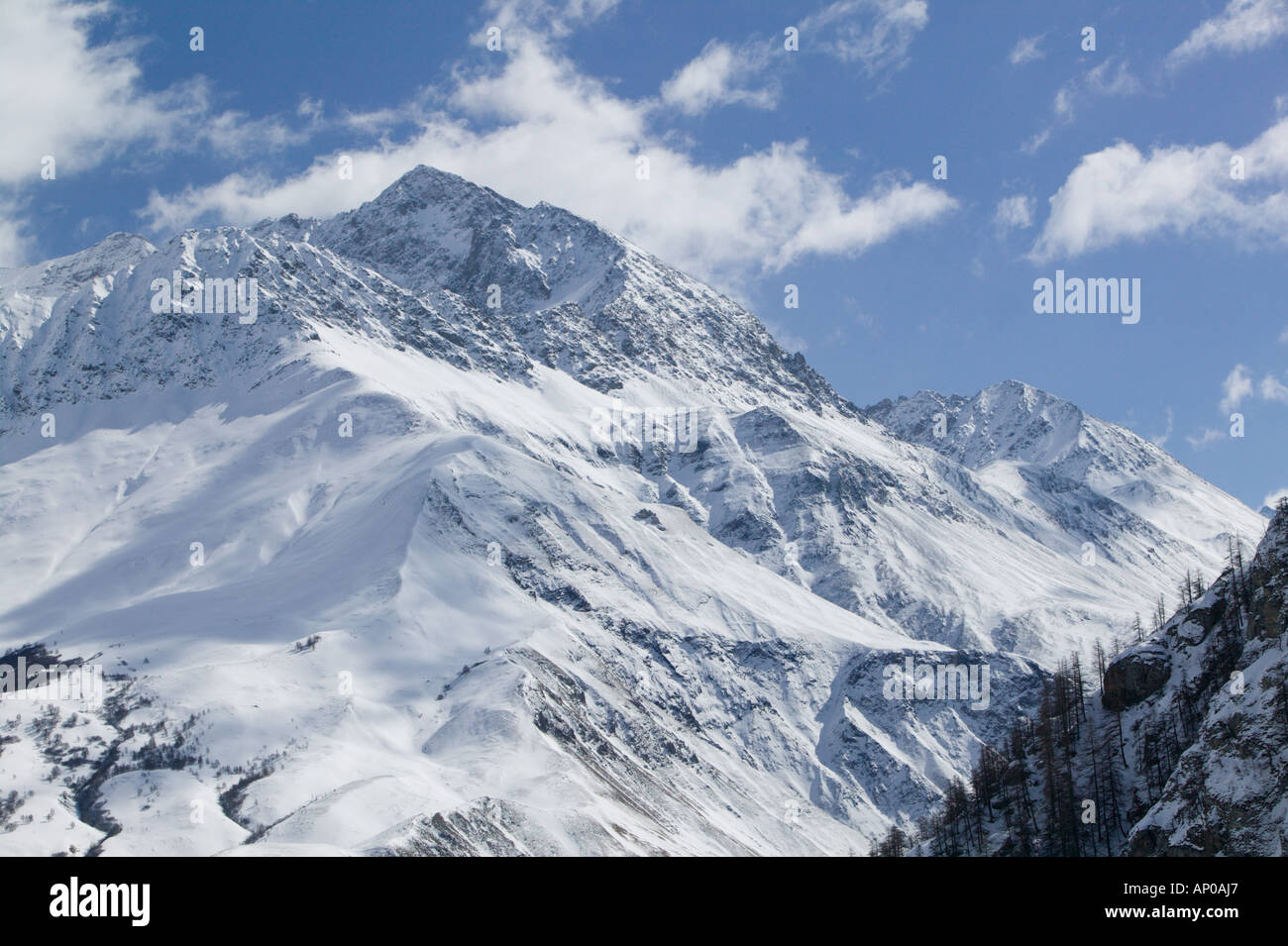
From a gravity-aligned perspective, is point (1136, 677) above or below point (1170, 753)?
above

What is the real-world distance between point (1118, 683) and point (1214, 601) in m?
13.2

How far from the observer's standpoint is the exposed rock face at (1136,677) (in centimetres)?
14275

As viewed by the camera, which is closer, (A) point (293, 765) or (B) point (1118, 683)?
(B) point (1118, 683)

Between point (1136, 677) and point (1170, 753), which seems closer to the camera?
point (1170, 753)

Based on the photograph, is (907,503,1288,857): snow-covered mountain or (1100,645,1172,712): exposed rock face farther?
(1100,645,1172,712): exposed rock face

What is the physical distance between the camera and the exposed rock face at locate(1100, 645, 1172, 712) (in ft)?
468

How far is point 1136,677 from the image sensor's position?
473ft

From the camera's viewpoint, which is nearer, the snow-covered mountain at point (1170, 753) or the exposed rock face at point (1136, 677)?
the snow-covered mountain at point (1170, 753)

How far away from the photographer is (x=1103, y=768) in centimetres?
13362
